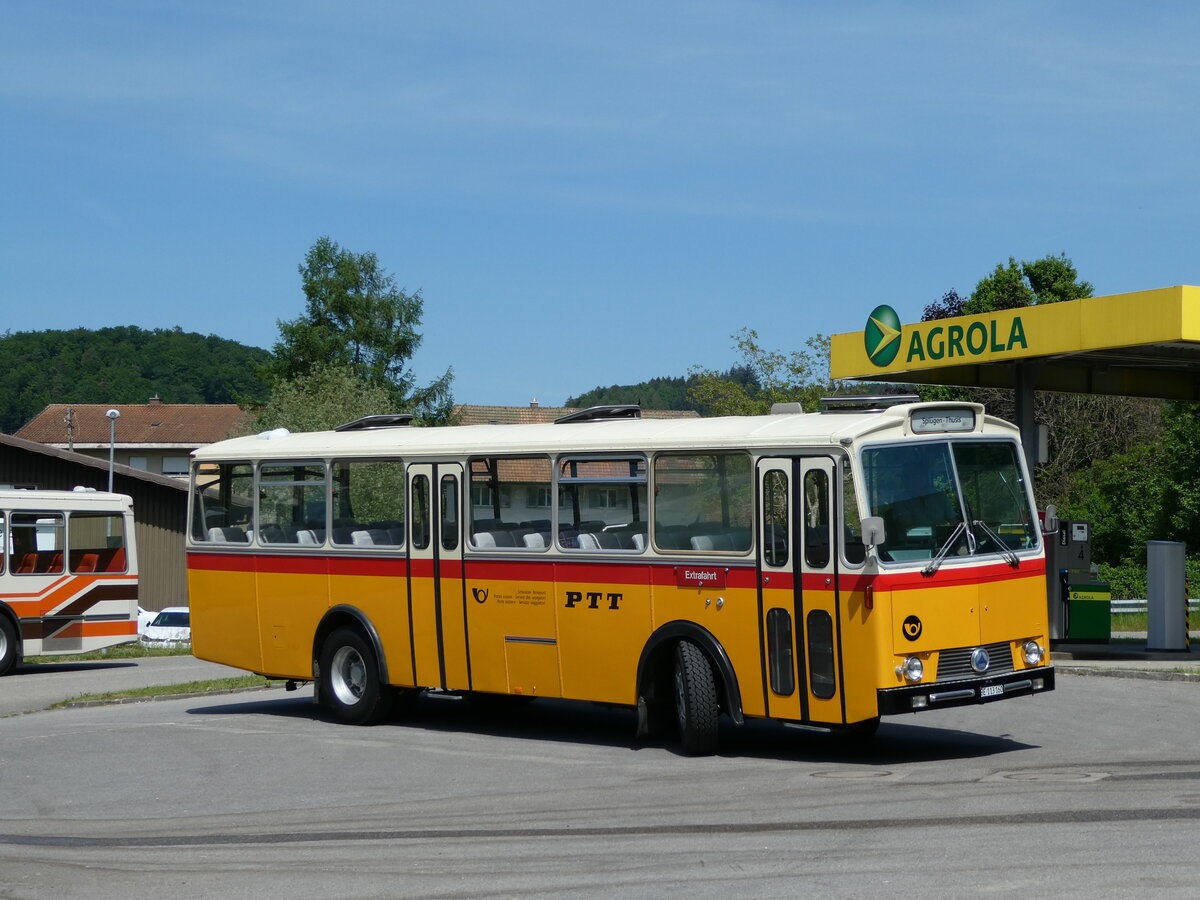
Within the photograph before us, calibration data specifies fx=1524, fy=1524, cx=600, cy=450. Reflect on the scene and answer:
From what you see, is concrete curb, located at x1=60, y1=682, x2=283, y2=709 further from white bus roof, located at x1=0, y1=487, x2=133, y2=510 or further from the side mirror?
the side mirror

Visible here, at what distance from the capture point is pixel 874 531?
11.3m

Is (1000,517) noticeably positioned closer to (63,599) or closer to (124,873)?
(124,873)

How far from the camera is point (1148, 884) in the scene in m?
7.41

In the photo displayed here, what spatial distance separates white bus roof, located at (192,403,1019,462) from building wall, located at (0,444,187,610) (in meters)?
29.7

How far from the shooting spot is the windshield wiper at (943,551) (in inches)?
457

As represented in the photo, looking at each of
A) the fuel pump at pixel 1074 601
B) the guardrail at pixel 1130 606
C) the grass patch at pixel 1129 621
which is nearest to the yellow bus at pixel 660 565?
the fuel pump at pixel 1074 601

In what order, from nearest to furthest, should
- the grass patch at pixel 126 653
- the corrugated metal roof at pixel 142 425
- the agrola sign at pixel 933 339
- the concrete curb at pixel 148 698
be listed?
→ the concrete curb at pixel 148 698
the agrola sign at pixel 933 339
the grass patch at pixel 126 653
the corrugated metal roof at pixel 142 425

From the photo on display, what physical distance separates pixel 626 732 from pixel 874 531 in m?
4.25

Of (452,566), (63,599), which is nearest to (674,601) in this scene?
(452,566)

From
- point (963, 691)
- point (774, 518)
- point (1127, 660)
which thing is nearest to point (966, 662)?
point (963, 691)

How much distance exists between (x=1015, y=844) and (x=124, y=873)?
512cm

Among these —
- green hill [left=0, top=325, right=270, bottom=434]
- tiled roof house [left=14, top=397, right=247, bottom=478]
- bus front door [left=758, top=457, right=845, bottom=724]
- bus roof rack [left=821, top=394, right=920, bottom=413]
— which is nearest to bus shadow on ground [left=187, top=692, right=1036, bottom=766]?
bus front door [left=758, top=457, right=845, bottom=724]

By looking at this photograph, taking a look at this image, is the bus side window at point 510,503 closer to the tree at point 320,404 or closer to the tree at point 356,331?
the tree at point 320,404

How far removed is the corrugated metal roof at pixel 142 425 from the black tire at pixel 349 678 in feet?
293
